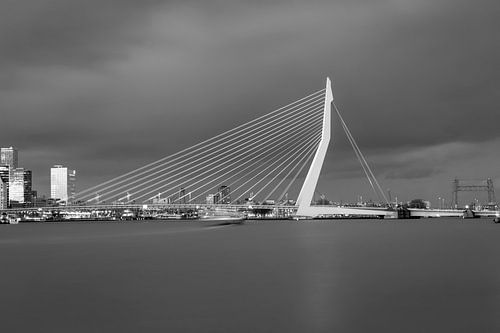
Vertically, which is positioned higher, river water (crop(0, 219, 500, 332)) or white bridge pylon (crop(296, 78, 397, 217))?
white bridge pylon (crop(296, 78, 397, 217))

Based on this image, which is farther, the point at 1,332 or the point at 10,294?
the point at 10,294

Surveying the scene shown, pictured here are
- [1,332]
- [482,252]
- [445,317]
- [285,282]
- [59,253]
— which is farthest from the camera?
[59,253]

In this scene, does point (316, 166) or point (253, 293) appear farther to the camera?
point (316, 166)

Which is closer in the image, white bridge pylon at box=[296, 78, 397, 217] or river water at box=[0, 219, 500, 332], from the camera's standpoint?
river water at box=[0, 219, 500, 332]

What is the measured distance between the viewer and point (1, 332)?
37.4ft

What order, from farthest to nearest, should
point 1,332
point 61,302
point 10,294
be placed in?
point 10,294
point 61,302
point 1,332

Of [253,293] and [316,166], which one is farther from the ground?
[316,166]

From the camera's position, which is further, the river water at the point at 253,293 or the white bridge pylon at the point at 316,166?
the white bridge pylon at the point at 316,166

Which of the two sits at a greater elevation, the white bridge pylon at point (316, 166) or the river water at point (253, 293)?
the white bridge pylon at point (316, 166)

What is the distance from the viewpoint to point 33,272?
21.7 metres

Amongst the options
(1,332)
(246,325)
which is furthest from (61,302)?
(246,325)

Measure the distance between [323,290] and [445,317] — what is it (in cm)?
466

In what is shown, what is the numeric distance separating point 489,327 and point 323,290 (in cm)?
580

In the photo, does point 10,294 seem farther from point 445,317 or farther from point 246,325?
point 445,317
